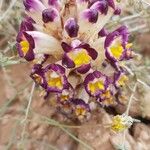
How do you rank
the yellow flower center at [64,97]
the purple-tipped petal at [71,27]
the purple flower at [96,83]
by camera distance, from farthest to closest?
1. the yellow flower center at [64,97]
2. the purple flower at [96,83]
3. the purple-tipped petal at [71,27]

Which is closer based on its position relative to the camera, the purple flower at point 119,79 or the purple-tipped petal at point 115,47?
the purple-tipped petal at point 115,47

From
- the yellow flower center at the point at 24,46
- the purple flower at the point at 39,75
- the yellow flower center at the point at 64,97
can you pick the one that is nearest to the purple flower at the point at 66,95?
the yellow flower center at the point at 64,97

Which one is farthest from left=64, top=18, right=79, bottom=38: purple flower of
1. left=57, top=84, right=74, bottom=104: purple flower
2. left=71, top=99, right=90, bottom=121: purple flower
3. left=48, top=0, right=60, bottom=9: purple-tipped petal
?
left=71, top=99, right=90, bottom=121: purple flower

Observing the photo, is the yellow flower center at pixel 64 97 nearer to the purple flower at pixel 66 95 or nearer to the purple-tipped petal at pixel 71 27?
the purple flower at pixel 66 95

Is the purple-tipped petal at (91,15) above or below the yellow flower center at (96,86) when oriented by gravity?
above

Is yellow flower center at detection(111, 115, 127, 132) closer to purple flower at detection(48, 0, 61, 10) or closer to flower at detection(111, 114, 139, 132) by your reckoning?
flower at detection(111, 114, 139, 132)

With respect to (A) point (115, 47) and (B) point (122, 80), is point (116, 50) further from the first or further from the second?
(B) point (122, 80)

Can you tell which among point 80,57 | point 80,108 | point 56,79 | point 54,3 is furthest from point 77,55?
point 80,108
